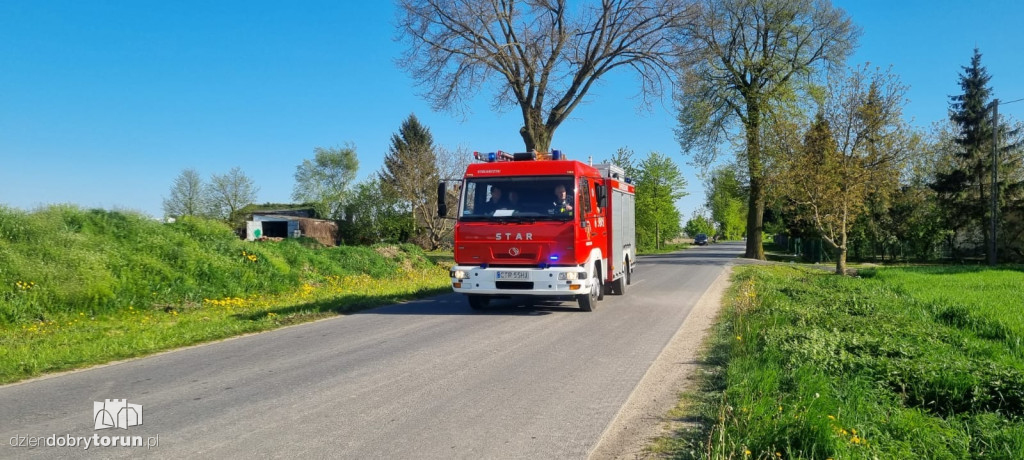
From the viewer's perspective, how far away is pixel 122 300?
12.5 meters

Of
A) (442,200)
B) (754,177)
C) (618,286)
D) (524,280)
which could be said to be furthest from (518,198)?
(754,177)

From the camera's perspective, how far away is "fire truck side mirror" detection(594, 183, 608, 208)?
13.5m

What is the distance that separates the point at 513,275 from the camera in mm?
12055

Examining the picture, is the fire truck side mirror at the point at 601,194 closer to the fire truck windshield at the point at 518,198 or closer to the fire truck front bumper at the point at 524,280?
the fire truck windshield at the point at 518,198

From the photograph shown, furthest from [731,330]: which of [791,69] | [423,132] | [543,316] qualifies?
[423,132]

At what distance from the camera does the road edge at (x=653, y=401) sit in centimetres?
490

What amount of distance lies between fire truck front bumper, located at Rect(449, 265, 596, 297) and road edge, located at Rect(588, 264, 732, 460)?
7.00ft

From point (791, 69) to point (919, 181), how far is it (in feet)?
56.0

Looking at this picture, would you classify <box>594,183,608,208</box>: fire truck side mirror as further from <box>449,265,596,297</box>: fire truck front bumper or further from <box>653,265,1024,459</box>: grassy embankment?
<box>653,265,1024,459</box>: grassy embankment

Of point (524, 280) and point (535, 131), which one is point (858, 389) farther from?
point (535, 131)

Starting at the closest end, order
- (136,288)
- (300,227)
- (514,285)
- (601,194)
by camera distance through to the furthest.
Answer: (514,285), (136,288), (601,194), (300,227)

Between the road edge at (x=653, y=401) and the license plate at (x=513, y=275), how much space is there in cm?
293

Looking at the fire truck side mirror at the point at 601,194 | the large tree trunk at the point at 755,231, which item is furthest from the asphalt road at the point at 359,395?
the large tree trunk at the point at 755,231

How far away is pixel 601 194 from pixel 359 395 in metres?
8.60
